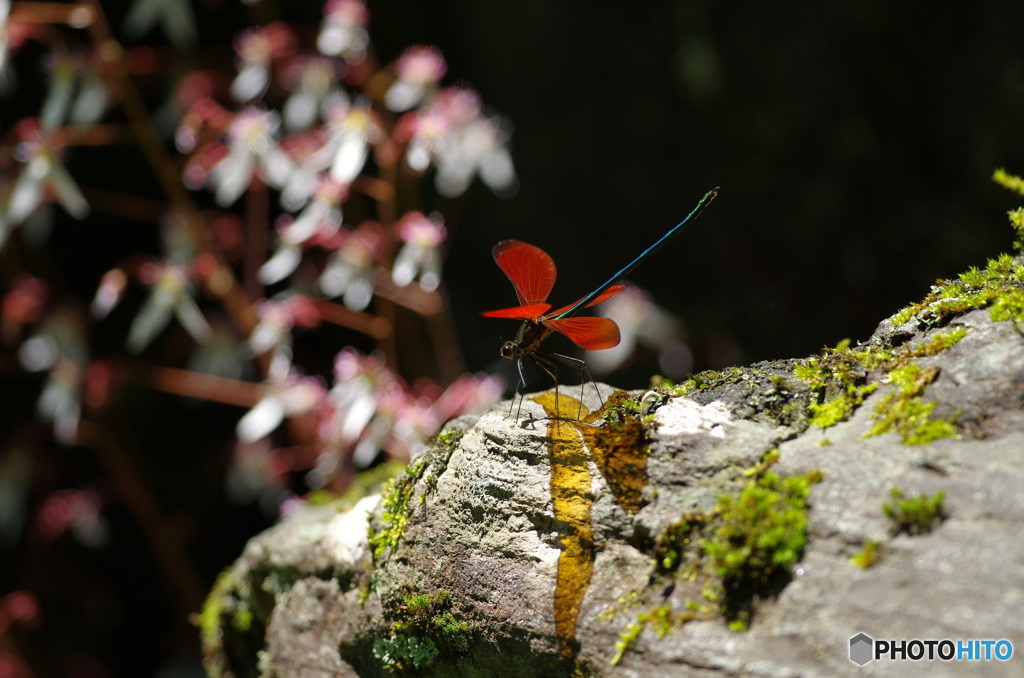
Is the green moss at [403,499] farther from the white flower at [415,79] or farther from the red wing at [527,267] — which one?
the white flower at [415,79]

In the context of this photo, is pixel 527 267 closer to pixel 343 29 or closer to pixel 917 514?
pixel 917 514

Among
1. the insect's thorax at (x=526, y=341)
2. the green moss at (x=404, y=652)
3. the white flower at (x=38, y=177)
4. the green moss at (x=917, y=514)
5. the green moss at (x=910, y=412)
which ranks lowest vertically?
the green moss at (x=404, y=652)

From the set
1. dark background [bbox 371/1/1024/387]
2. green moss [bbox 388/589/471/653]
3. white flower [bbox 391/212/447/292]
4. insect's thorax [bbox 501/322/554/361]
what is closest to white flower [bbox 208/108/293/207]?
white flower [bbox 391/212/447/292]

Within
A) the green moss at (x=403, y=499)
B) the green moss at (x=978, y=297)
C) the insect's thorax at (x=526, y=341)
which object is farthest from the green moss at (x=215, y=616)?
the green moss at (x=978, y=297)

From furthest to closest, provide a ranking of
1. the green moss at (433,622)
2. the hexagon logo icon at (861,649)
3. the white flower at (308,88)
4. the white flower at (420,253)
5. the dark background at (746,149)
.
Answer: the dark background at (746,149), the white flower at (308,88), the white flower at (420,253), the green moss at (433,622), the hexagon logo icon at (861,649)

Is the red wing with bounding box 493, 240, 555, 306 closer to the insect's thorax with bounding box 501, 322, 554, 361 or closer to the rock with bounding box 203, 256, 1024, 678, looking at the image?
the insect's thorax with bounding box 501, 322, 554, 361

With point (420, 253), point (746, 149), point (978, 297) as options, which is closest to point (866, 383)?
point (978, 297)

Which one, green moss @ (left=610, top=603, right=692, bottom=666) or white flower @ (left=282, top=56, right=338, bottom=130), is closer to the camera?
green moss @ (left=610, top=603, right=692, bottom=666)

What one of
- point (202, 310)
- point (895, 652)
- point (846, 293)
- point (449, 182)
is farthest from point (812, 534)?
point (202, 310)

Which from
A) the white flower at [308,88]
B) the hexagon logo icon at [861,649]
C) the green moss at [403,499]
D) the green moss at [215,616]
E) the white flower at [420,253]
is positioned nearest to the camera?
the hexagon logo icon at [861,649]
